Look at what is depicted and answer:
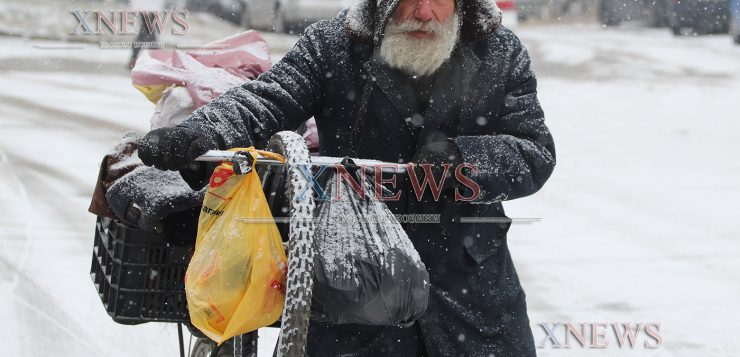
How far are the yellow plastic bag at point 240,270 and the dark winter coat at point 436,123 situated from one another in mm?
457

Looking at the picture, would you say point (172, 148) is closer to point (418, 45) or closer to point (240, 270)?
Answer: point (240, 270)

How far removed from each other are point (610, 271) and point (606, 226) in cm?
123

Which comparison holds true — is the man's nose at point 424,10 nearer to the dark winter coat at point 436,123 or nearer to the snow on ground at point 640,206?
the dark winter coat at point 436,123

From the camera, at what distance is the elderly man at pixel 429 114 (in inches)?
121

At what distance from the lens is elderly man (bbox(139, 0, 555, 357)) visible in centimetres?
308

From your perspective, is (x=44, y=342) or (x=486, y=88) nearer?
(x=486, y=88)

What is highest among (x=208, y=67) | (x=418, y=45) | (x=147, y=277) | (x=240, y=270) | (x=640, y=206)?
(x=418, y=45)

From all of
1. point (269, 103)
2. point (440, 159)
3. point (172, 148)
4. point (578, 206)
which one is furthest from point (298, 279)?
point (578, 206)

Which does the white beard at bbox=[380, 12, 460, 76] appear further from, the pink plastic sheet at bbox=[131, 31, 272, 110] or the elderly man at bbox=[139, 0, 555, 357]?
the pink plastic sheet at bbox=[131, 31, 272, 110]

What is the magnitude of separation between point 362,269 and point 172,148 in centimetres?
55

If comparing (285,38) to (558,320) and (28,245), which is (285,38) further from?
(558,320)

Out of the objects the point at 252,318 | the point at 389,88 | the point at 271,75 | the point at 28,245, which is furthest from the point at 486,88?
the point at 28,245

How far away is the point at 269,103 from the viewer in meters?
3.10

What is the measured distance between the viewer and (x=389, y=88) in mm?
3152
